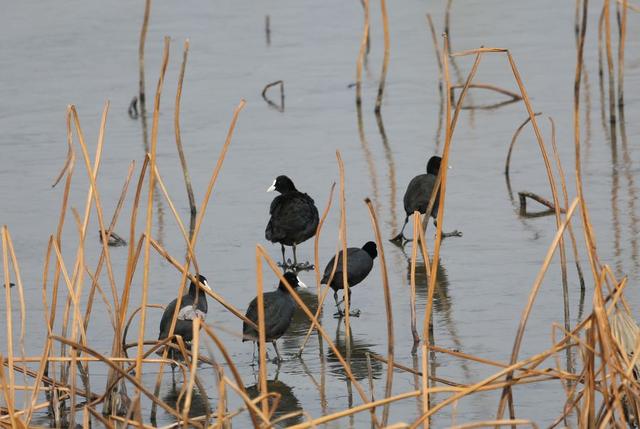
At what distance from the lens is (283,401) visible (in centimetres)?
641

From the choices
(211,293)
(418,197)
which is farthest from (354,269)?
(211,293)

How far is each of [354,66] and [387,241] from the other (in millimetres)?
6907

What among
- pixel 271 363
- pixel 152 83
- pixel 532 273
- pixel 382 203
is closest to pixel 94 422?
pixel 271 363

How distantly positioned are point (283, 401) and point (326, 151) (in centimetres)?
607

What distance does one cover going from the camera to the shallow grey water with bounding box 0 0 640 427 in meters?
7.36

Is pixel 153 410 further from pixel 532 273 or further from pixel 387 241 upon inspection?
pixel 387 241

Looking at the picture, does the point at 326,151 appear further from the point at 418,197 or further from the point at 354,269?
the point at 354,269

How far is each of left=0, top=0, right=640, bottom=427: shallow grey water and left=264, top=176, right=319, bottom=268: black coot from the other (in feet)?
0.76

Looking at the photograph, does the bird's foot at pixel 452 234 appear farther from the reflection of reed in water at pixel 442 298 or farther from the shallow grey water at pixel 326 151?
the reflection of reed in water at pixel 442 298

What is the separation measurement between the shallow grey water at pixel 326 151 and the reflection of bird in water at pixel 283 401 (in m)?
0.02

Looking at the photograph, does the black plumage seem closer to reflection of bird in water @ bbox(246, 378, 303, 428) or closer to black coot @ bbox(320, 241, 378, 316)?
black coot @ bbox(320, 241, 378, 316)

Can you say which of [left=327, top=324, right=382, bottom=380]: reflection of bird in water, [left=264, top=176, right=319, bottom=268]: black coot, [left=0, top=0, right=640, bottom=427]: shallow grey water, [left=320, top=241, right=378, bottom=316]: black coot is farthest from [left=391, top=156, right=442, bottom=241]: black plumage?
[left=327, top=324, right=382, bottom=380]: reflection of bird in water

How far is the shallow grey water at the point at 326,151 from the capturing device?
7355 millimetres

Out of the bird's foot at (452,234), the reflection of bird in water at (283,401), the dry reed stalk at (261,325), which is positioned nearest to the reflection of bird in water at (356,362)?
the reflection of bird in water at (283,401)
